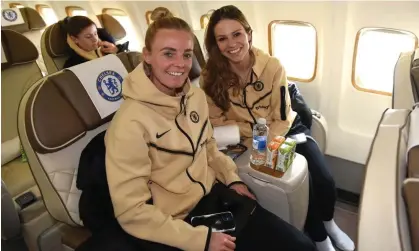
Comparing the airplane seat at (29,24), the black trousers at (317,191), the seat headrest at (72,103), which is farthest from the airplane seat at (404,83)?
the airplane seat at (29,24)

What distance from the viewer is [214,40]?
192 cm

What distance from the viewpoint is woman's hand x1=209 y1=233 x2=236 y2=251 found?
1302mm

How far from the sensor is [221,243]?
131 centimetres

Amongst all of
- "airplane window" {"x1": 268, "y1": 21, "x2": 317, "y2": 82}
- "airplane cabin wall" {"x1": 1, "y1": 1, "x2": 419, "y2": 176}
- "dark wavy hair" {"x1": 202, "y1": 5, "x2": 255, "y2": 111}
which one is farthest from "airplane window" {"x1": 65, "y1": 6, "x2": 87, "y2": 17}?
"dark wavy hair" {"x1": 202, "y1": 5, "x2": 255, "y2": 111}

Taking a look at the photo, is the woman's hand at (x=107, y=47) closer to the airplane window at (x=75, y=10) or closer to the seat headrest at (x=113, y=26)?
the seat headrest at (x=113, y=26)

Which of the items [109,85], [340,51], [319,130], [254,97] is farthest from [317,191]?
[109,85]

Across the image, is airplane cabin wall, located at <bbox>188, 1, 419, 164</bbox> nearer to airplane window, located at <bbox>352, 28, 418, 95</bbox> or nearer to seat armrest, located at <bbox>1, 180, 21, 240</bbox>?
airplane window, located at <bbox>352, 28, 418, 95</bbox>

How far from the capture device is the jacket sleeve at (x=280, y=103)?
192 centimetres

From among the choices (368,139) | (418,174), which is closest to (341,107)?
(368,139)

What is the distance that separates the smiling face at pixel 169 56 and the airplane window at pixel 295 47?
126 centimetres

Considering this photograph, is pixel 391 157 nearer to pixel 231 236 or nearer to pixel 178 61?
pixel 231 236

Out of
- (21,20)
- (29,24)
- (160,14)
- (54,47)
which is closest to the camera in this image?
(160,14)

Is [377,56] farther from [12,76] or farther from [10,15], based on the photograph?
[10,15]

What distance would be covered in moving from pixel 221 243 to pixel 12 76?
6.38 feet
